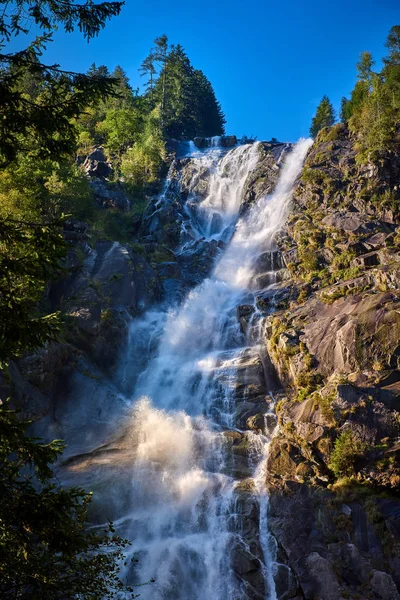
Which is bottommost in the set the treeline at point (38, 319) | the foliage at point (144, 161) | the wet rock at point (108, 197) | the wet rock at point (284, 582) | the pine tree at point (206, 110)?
the wet rock at point (284, 582)

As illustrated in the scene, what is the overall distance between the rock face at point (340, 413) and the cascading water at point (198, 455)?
3.95ft

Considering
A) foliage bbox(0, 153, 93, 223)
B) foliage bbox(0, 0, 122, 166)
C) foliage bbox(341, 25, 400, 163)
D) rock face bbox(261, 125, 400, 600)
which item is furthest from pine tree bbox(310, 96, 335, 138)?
foliage bbox(0, 0, 122, 166)

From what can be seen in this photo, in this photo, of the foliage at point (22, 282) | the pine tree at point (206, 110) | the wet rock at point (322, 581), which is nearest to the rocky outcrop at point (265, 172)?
the pine tree at point (206, 110)

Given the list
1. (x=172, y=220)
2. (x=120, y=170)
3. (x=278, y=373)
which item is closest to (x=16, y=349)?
(x=278, y=373)

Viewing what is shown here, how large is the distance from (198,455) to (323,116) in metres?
55.2

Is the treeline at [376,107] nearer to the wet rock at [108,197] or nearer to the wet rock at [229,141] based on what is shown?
the wet rock at [229,141]

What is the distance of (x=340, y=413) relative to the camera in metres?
17.2

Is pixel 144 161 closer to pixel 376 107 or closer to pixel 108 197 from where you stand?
pixel 108 197

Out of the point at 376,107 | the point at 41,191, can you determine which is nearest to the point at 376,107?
the point at 376,107

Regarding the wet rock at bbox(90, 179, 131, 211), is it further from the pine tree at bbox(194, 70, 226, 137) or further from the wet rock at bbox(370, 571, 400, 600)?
the wet rock at bbox(370, 571, 400, 600)

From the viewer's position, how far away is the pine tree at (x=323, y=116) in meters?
58.5

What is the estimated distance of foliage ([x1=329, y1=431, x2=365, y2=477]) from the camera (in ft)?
52.2

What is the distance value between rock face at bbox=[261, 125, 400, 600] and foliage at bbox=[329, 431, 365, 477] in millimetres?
37

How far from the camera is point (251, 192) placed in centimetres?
4306
